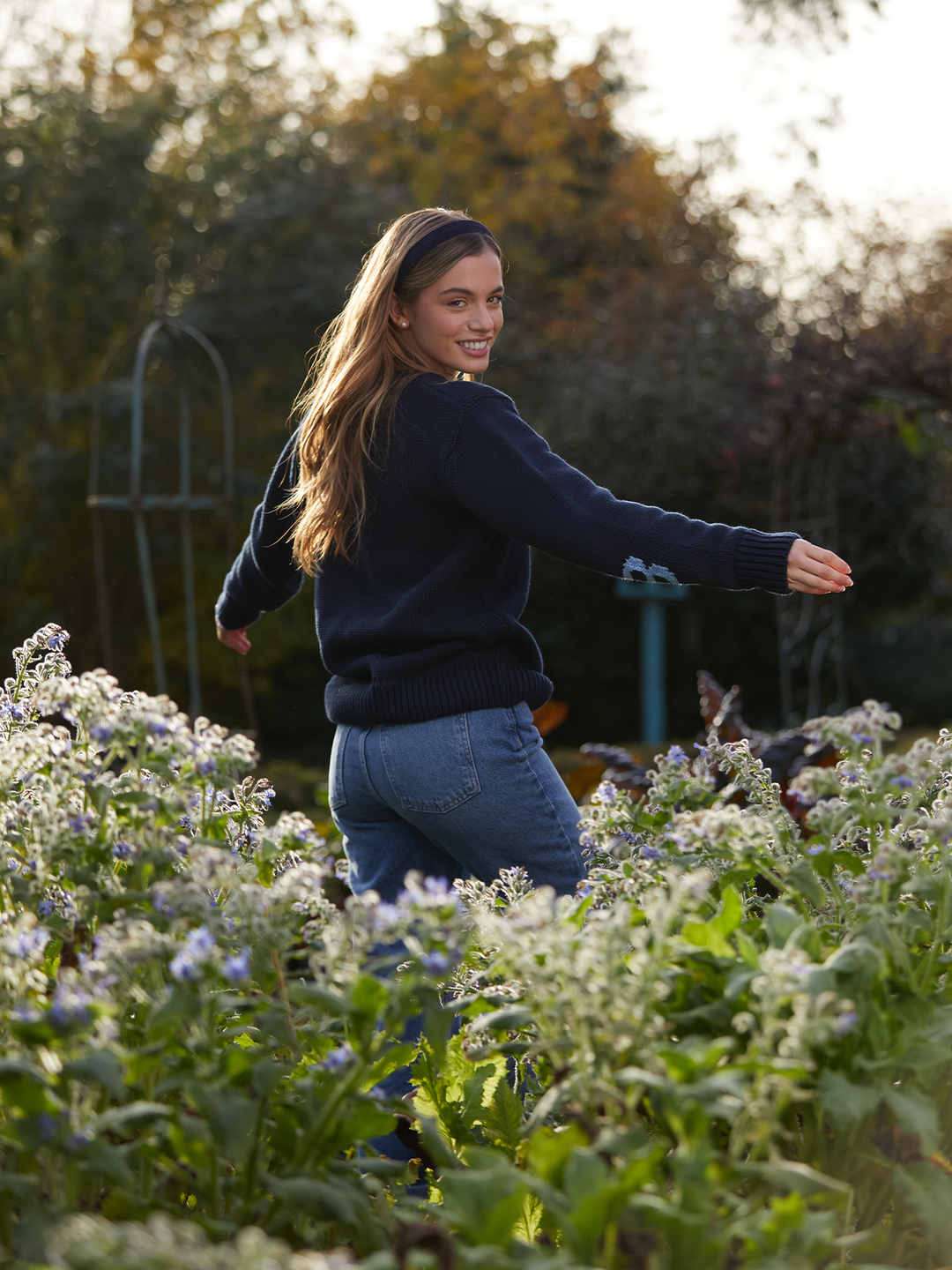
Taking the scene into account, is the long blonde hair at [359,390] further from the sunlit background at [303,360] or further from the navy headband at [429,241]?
the sunlit background at [303,360]

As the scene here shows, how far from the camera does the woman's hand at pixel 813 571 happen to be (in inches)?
70.9

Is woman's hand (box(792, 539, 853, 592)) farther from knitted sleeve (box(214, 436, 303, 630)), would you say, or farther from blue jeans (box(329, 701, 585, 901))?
knitted sleeve (box(214, 436, 303, 630))

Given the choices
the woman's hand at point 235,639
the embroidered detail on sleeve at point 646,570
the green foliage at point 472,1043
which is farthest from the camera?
the woman's hand at point 235,639

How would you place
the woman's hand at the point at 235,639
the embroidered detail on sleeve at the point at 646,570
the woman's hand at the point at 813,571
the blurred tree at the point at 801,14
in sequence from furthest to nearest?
Result: the blurred tree at the point at 801,14 → the woman's hand at the point at 235,639 → the embroidered detail on sleeve at the point at 646,570 → the woman's hand at the point at 813,571

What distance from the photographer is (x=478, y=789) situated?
2076 mm

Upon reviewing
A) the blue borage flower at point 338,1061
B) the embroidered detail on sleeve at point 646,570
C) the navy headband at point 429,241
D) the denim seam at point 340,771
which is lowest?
the blue borage flower at point 338,1061

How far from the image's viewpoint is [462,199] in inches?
427

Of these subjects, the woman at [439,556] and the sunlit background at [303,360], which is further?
the sunlit background at [303,360]

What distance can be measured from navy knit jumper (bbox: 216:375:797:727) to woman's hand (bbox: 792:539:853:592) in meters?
0.08

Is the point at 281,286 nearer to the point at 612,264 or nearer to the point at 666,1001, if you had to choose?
the point at 612,264

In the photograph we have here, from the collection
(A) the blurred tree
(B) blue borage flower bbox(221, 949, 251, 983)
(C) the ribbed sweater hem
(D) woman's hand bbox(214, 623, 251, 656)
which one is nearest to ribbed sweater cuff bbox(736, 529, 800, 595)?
(C) the ribbed sweater hem

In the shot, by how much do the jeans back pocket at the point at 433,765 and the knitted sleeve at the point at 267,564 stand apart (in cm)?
61

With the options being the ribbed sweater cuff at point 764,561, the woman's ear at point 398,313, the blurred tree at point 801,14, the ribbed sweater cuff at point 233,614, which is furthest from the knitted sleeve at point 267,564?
the blurred tree at point 801,14

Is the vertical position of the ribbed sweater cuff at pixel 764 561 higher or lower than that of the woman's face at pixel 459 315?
lower
